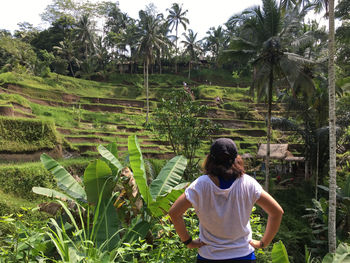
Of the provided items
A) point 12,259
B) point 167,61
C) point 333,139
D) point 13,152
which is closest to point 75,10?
point 167,61

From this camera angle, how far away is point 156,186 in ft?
11.5

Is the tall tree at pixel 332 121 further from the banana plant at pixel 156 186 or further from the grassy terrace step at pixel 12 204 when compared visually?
the grassy terrace step at pixel 12 204

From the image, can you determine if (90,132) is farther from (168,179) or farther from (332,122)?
(168,179)

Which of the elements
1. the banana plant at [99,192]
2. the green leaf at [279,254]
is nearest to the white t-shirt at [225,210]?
the green leaf at [279,254]

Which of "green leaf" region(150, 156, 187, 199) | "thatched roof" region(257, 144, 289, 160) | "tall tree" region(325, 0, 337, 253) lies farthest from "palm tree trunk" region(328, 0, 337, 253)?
"thatched roof" region(257, 144, 289, 160)

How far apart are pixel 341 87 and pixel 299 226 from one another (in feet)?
21.2

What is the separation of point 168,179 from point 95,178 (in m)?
0.95

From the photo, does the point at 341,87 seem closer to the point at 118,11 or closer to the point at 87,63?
the point at 87,63

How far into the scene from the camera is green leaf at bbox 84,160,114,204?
3.13 metres

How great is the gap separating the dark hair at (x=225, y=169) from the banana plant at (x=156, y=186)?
1411 millimetres

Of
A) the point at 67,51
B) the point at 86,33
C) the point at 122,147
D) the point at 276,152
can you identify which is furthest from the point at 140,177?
the point at 86,33

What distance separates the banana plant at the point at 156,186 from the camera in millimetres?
3281

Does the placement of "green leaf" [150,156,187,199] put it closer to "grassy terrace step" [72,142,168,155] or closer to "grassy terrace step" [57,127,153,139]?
"grassy terrace step" [72,142,168,155]

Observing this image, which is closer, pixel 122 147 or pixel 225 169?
pixel 225 169
